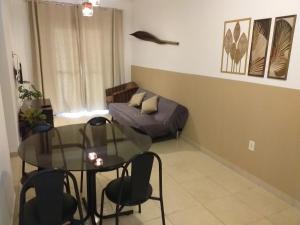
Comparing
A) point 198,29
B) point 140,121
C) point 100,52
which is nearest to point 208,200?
point 140,121

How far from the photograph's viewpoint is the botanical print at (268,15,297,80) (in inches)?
91.3

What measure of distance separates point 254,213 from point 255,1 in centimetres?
222

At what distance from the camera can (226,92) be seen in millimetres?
3164

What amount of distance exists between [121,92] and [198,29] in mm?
2438

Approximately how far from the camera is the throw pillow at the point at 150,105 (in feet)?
14.2

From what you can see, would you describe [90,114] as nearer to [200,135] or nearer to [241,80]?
[200,135]

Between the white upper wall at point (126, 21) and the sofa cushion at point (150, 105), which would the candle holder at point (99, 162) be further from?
the white upper wall at point (126, 21)

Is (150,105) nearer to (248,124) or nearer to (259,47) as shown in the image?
(248,124)

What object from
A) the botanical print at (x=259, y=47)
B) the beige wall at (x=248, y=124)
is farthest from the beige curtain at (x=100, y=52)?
the botanical print at (x=259, y=47)

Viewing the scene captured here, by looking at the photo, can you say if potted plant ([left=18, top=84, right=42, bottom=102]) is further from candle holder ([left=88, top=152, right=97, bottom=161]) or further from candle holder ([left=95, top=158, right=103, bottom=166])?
candle holder ([left=95, top=158, right=103, bottom=166])

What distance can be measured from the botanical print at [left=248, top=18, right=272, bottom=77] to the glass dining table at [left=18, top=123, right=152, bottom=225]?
59.4 inches

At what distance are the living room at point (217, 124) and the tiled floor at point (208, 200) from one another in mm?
10

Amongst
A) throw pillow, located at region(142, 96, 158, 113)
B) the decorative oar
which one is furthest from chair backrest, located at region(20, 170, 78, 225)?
the decorative oar

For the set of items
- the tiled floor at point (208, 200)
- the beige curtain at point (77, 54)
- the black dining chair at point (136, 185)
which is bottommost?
the tiled floor at point (208, 200)
